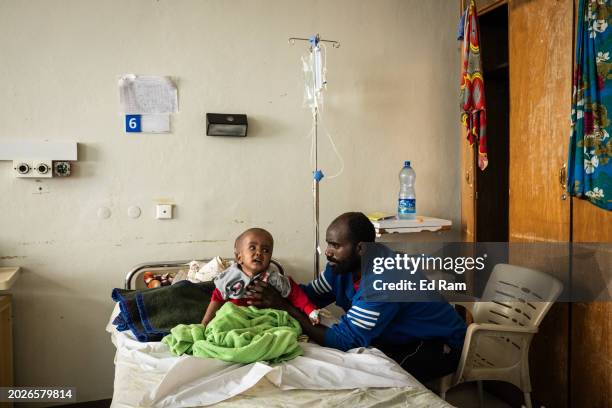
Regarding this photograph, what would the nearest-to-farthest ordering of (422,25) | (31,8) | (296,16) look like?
(31,8) < (296,16) < (422,25)

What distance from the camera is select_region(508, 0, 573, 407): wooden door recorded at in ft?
7.77

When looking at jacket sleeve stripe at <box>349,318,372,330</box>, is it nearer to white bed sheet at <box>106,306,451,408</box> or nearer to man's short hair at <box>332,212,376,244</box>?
white bed sheet at <box>106,306,451,408</box>

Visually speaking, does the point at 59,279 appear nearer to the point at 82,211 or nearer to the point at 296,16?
the point at 82,211

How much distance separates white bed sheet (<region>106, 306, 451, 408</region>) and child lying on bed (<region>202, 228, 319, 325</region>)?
36 cm

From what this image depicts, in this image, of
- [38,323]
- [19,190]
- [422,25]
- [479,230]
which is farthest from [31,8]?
[479,230]

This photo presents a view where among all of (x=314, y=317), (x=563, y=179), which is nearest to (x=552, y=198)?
(x=563, y=179)

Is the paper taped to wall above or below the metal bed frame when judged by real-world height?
above

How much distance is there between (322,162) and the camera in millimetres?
3027

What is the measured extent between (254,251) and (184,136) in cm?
102

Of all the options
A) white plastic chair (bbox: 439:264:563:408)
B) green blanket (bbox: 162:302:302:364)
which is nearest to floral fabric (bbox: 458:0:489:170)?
white plastic chair (bbox: 439:264:563:408)

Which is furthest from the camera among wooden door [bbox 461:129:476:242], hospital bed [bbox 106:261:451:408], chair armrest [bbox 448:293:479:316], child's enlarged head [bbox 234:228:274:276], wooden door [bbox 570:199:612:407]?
wooden door [bbox 461:129:476:242]

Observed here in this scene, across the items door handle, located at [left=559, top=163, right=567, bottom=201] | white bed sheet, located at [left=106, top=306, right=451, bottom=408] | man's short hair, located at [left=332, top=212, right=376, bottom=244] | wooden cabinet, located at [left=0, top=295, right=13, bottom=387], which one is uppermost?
door handle, located at [left=559, top=163, right=567, bottom=201]

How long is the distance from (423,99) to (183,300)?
2036 mm

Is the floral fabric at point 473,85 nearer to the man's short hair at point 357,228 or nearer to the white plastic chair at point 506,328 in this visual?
the white plastic chair at point 506,328
